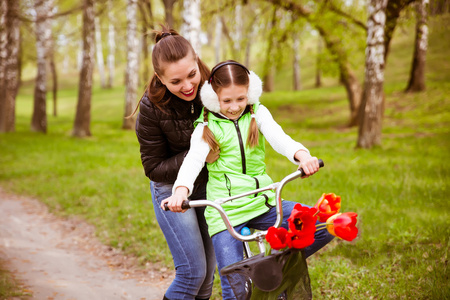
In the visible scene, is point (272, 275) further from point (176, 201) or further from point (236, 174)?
point (236, 174)

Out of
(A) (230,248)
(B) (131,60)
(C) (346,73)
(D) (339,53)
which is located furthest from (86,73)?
(A) (230,248)

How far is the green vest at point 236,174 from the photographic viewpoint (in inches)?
101

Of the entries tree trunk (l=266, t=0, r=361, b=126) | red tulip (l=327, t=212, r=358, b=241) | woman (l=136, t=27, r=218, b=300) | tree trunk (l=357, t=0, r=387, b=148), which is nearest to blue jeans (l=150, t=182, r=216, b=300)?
woman (l=136, t=27, r=218, b=300)

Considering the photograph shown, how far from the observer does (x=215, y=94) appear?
8.48ft

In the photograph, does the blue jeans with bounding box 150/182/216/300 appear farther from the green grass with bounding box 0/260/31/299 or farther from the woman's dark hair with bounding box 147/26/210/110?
the green grass with bounding box 0/260/31/299

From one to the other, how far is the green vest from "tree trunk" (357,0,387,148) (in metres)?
8.28

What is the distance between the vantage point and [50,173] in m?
10.4

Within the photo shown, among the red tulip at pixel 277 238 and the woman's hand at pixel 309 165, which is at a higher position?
the woman's hand at pixel 309 165

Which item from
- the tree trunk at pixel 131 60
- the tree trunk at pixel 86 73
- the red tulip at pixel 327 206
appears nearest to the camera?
the red tulip at pixel 327 206

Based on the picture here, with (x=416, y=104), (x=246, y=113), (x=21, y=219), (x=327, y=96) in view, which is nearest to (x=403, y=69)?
(x=327, y=96)

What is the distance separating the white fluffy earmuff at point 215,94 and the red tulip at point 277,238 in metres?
0.93

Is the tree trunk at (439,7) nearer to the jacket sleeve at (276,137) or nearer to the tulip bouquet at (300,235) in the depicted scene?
the jacket sleeve at (276,137)

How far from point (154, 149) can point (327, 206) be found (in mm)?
1305

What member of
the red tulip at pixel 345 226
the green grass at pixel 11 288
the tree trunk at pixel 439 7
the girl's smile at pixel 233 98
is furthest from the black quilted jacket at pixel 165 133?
the tree trunk at pixel 439 7
